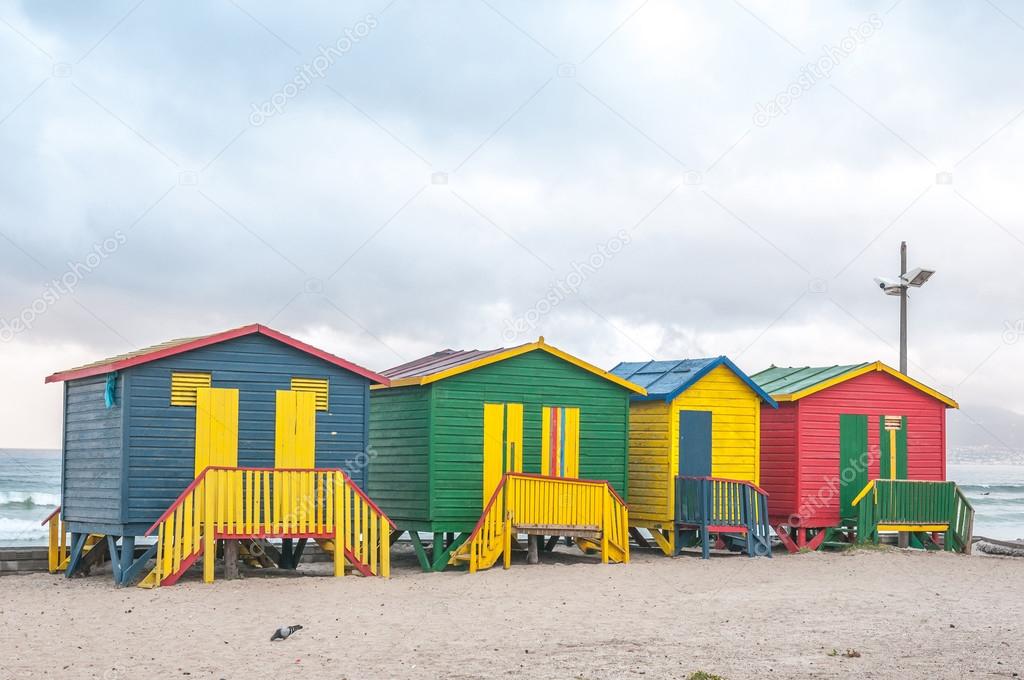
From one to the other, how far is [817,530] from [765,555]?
3.72 m

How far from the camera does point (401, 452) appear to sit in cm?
2281

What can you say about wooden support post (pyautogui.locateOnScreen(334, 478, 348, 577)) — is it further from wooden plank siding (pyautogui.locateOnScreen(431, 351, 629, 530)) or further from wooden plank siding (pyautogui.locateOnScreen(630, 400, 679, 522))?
wooden plank siding (pyautogui.locateOnScreen(630, 400, 679, 522))

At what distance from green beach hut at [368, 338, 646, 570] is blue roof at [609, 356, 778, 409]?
2.55ft

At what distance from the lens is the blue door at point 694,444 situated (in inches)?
966

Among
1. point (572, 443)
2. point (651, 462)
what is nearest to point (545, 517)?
point (572, 443)

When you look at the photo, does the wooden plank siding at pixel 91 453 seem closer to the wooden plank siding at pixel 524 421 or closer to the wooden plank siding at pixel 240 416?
the wooden plank siding at pixel 240 416

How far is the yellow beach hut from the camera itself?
78.3ft

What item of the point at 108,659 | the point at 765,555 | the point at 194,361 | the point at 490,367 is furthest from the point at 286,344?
the point at 765,555

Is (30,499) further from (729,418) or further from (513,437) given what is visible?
(729,418)

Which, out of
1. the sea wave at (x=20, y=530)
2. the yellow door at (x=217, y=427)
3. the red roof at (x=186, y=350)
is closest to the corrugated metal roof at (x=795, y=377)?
the red roof at (x=186, y=350)

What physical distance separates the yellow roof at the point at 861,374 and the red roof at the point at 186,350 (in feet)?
30.8

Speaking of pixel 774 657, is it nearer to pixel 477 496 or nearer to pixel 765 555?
pixel 477 496

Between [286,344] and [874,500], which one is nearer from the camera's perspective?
[286,344]

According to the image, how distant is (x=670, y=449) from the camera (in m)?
24.3
